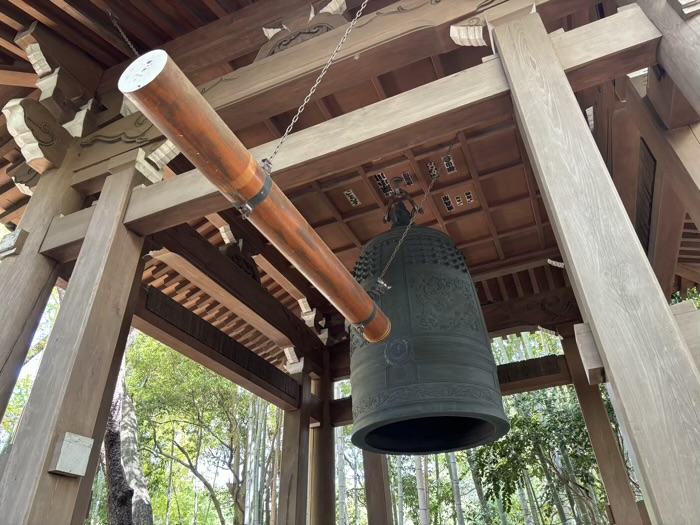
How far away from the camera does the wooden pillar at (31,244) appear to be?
2234 mm

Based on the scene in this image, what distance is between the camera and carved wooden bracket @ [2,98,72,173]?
8.74 feet

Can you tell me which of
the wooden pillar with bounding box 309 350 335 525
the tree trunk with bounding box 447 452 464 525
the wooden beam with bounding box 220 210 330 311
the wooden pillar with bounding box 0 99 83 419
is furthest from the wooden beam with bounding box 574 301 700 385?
the tree trunk with bounding box 447 452 464 525

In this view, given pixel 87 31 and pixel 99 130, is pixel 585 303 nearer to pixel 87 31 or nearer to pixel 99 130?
pixel 99 130

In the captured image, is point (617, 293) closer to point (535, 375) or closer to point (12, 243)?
point (12, 243)

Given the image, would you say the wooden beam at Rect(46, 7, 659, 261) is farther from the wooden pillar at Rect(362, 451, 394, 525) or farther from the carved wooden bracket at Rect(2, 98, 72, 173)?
the wooden pillar at Rect(362, 451, 394, 525)

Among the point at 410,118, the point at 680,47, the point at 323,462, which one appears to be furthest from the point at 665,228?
the point at 323,462

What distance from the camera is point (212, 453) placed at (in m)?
13.4

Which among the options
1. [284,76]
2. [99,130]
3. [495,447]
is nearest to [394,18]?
[284,76]

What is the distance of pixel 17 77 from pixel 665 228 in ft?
13.3

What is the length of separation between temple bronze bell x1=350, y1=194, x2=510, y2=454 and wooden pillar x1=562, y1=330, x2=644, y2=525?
4.78 ft

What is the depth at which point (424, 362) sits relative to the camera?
2271 mm

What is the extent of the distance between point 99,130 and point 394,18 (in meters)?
1.82

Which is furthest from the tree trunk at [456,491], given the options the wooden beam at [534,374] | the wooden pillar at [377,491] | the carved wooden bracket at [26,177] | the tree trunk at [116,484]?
the carved wooden bracket at [26,177]

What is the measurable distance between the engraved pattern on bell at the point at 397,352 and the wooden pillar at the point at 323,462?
282 cm
